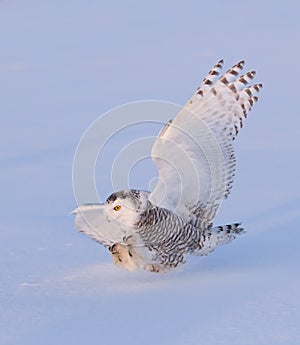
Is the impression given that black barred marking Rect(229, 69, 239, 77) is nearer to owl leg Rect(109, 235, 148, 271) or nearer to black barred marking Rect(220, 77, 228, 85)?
black barred marking Rect(220, 77, 228, 85)

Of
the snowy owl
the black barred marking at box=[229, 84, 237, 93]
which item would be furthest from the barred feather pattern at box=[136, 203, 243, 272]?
the black barred marking at box=[229, 84, 237, 93]

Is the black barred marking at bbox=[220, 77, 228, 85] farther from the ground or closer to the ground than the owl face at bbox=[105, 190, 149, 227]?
farther from the ground

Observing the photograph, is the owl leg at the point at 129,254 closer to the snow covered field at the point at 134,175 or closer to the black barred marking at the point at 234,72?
the snow covered field at the point at 134,175

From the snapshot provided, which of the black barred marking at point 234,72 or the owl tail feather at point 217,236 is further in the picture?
the black barred marking at point 234,72

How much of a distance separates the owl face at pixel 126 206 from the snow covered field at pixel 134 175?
0.26 metres

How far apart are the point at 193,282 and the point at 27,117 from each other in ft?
11.2

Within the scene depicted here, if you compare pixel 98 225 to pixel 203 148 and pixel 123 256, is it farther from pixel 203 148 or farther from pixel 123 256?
pixel 203 148

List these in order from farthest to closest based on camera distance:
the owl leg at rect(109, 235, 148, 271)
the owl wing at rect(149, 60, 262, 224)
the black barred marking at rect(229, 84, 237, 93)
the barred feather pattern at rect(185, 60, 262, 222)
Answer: the black barred marking at rect(229, 84, 237, 93), the barred feather pattern at rect(185, 60, 262, 222), the owl wing at rect(149, 60, 262, 224), the owl leg at rect(109, 235, 148, 271)

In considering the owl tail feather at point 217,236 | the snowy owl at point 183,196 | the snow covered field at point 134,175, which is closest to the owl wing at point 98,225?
the snowy owl at point 183,196

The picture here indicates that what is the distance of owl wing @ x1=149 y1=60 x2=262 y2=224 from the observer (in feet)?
11.5

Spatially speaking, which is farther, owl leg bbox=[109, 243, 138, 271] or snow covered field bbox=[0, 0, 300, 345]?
owl leg bbox=[109, 243, 138, 271]

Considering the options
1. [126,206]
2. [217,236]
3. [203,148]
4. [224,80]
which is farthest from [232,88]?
[126,206]

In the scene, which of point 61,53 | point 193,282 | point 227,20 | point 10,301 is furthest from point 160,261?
point 227,20

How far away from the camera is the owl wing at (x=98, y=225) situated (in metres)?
3.29
